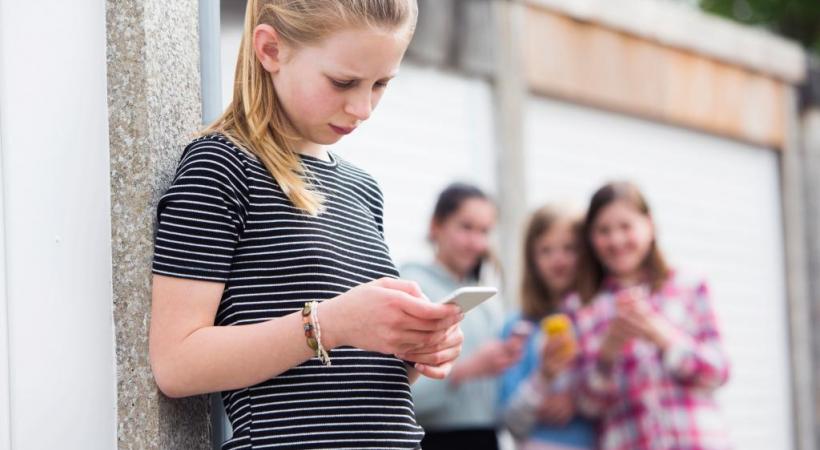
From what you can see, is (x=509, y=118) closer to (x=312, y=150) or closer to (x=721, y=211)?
(x=721, y=211)

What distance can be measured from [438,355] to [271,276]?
0.28 metres

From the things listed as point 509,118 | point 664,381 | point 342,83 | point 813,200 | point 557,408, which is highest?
point 509,118

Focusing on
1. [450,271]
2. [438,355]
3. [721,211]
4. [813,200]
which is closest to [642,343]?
[450,271]

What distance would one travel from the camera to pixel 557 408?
428cm

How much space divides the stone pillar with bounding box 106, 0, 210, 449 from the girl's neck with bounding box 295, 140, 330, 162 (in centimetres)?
21

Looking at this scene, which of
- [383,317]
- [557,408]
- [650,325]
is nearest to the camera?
[383,317]

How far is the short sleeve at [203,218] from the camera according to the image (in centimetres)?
163

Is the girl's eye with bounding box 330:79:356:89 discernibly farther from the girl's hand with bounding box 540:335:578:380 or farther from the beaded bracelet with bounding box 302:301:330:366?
the girl's hand with bounding box 540:335:578:380

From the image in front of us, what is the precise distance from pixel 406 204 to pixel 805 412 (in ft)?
14.3

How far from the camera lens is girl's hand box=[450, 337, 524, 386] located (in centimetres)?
411

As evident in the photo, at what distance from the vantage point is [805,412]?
870cm

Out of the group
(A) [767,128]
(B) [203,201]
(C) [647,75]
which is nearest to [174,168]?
(B) [203,201]

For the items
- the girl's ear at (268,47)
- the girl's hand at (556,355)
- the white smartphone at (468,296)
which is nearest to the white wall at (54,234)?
the girl's ear at (268,47)

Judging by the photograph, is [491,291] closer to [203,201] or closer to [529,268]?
[203,201]
